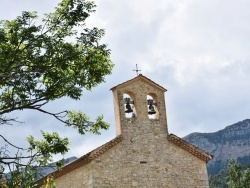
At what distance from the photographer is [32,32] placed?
13539 millimetres

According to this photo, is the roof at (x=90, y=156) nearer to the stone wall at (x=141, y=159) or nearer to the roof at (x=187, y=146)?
the stone wall at (x=141, y=159)

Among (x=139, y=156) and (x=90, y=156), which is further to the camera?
(x=139, y=156)

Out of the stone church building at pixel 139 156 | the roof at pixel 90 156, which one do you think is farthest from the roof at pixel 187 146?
the roof at pixel 90 156

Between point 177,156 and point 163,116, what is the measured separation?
6.72 feet

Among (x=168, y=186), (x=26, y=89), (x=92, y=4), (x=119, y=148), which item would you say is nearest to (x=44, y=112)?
(x=26, y=89)

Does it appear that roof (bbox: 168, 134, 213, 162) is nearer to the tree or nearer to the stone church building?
the stone church building

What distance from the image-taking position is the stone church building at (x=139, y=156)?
21.4m

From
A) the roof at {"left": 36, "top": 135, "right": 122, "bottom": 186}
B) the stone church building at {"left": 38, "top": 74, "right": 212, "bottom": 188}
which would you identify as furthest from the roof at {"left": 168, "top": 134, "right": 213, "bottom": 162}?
the roof at {"left": 36, "top": 135, "right": 122, "bottom": 186}

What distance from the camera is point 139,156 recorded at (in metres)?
22.2

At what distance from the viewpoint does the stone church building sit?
2139 cm

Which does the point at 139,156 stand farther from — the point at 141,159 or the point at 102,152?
the point at 102,152

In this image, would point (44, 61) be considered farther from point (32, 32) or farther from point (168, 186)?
point (168, 186)

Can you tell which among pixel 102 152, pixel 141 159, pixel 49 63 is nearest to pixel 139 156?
pixel 141 159

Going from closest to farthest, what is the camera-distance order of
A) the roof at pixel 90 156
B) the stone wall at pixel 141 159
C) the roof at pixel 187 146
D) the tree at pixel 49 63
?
the tree at pixel 49 63 < the roof at pixel 90 156 < the stone wall at pixel 141 159 < the roof at pixel 187 146
